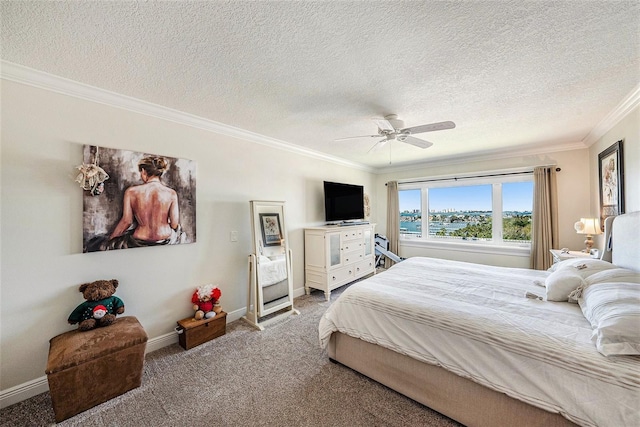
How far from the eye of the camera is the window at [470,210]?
4.33 metres

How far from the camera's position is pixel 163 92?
2.16m

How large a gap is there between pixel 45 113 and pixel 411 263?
3.91 metres

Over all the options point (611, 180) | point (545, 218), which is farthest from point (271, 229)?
point (545, 218)

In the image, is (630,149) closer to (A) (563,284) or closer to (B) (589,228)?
(B) (589,228)

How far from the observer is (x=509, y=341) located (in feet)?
4.60

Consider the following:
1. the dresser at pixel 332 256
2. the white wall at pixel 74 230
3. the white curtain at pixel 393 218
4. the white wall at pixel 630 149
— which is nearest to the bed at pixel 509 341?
the white wall at pixel 630 149

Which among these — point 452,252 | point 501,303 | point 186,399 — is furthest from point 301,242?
point 452,252

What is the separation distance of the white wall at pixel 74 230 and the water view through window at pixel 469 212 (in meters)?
4.00

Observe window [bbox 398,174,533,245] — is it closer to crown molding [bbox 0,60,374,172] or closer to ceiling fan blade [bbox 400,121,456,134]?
ceiling fan blade [bbox 400,121,456,134]

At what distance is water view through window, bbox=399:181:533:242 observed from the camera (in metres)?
4.32

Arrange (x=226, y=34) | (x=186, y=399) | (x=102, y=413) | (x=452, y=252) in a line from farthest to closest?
(x=452, y=252) → (x=186, y=399) → (x=102, y=413) → (x=226, y=34)

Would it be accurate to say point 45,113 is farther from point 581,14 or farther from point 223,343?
point 581,14

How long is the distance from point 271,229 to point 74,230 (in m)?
1.91

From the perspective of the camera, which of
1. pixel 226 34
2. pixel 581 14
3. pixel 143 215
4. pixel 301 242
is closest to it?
pixel 581 14
